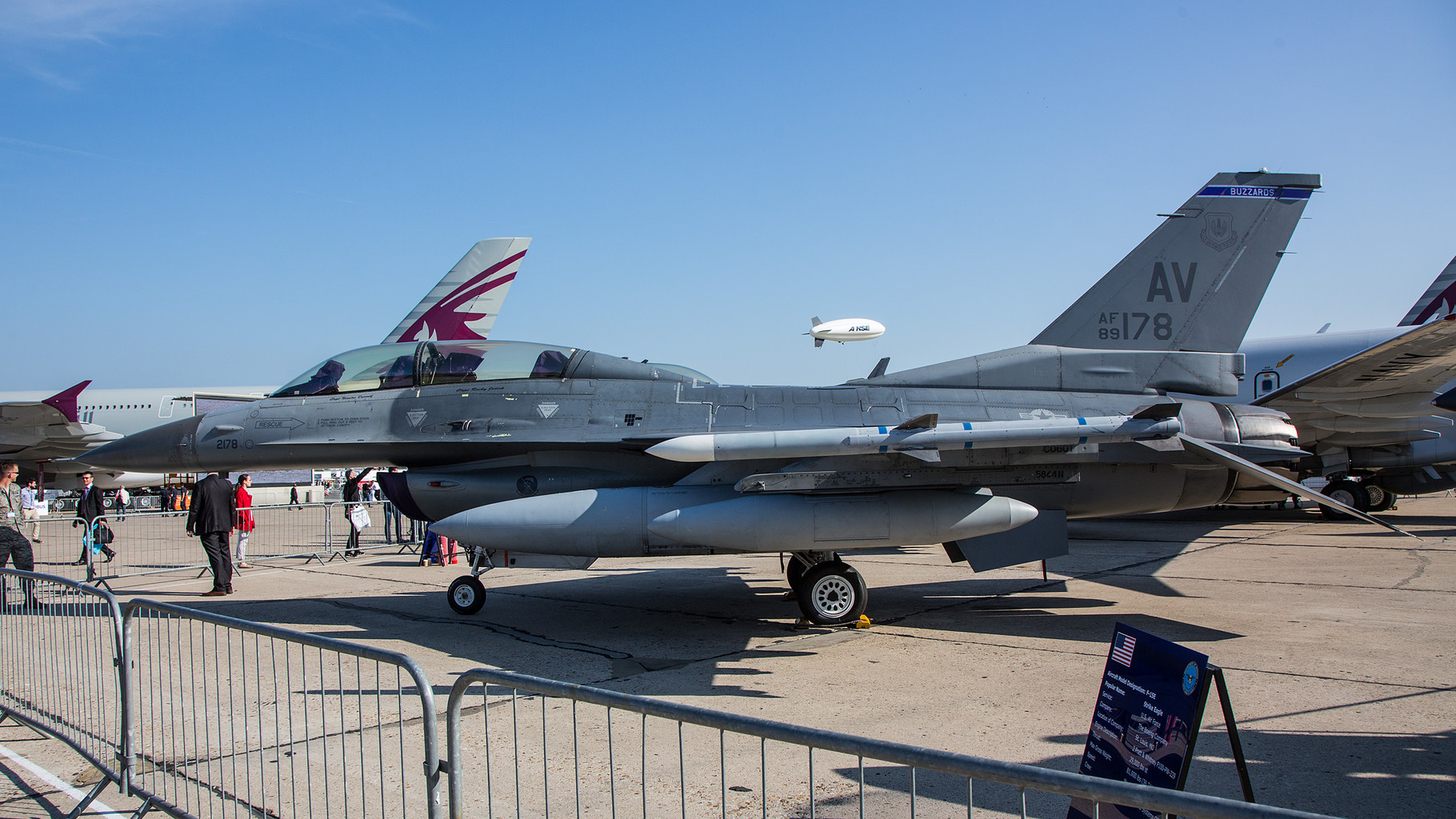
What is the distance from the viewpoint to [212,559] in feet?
37.6

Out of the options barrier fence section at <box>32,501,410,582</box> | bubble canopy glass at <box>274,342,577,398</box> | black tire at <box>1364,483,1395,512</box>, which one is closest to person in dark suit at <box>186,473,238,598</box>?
barrier fence section at <box>32,501,410,582</box>

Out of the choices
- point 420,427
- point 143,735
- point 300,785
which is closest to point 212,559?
point 420,427

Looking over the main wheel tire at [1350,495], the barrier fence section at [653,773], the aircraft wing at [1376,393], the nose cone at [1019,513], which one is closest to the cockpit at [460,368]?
the nose cone at [1019,513]

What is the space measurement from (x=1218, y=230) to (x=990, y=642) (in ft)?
17.3

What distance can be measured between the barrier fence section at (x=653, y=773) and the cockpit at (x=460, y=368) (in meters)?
4.05

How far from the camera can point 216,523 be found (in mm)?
11438

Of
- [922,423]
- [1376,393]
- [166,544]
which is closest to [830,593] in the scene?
[922,423]

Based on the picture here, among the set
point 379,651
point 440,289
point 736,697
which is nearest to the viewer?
point 379,651

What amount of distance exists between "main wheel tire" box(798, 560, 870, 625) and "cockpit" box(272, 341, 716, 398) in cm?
232

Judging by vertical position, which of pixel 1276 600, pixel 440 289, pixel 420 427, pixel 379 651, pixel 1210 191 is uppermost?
pixel 440 289

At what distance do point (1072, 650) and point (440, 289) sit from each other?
18.9 metres

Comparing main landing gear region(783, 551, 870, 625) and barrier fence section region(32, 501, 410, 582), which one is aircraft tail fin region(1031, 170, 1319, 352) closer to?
main landing gear region(783, 551, 870, 625)

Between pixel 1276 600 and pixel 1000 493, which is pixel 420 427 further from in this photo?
pixel 1276 600

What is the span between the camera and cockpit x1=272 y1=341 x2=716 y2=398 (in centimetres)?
902
